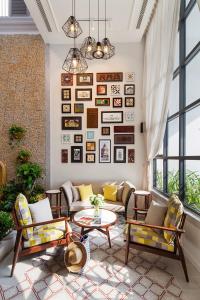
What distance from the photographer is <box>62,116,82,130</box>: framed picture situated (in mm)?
5578

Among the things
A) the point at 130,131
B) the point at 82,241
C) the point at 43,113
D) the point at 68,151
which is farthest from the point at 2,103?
the point at 82,241

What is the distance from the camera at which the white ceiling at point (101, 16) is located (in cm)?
406

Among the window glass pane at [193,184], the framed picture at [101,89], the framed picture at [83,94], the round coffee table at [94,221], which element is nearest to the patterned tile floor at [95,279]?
the round coffee table at [94,221]

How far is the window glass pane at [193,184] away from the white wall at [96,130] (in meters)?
2.05

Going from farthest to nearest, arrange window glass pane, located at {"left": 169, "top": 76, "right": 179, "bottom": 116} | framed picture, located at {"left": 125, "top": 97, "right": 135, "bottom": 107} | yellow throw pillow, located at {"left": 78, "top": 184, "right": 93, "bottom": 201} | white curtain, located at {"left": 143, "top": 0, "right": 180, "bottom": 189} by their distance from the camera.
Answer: framed picture, located at {"left": 125, "top": 97, "right": 135, "bottom": 107} → yellow throw pillow, located at {"left": 78, "top": 184, "right": 93, "bottom": 201} → window glass pane, located at {"left": 169, "top": 76, "right": 179, "bottom": 116} → white curtain, located at {"left": 143, "top": 0, "right": 180, "bottom": 189}

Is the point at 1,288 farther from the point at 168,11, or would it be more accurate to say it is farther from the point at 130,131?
the point at 168,11

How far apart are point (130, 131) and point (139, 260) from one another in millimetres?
3288

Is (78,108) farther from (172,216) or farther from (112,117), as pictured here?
(172,216)

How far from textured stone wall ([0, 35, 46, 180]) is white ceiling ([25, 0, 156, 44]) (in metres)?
0.74

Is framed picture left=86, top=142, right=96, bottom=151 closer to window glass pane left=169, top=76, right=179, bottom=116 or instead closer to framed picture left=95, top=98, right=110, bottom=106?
framed picture left=95, top=98, right=110, bottom=106

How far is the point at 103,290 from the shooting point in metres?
2.39

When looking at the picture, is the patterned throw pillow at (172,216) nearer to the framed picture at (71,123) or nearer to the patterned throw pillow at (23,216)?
the patterned throw pillow at (23,216)

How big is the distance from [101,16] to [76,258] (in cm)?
458

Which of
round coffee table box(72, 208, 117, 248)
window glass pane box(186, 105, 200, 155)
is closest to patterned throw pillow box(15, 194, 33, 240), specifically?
round coffee table box(72, 208, 117, 248)
